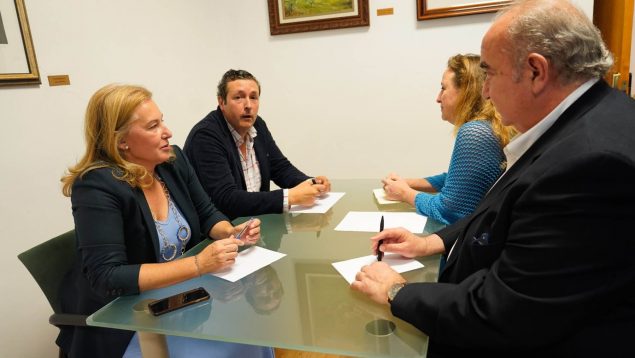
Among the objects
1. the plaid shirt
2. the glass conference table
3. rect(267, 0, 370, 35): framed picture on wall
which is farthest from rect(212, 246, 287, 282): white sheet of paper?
rect(267, 0, 370, 35): framed picture on wall

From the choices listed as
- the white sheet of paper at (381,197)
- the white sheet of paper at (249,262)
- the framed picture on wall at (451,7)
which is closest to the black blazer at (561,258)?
the white sheet of paper at (249,262)

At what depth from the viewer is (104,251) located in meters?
1.20

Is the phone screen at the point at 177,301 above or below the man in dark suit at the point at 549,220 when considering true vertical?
below

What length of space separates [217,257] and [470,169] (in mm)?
913

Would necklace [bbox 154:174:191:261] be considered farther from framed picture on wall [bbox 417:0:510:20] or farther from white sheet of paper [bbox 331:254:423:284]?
framed picture on wall [bbox 417:0:510:20]

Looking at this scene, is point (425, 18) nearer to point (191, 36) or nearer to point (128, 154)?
point (191, 36)

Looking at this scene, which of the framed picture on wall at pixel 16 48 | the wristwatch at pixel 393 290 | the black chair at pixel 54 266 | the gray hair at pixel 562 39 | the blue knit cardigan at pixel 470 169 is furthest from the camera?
the framed picture on wall at pixel 16 48

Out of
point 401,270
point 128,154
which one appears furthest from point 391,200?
point 128,154

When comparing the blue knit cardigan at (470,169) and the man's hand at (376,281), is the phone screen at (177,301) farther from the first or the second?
the blue knit cardigan at (470,169)

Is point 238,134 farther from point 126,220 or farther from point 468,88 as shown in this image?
point 468,88

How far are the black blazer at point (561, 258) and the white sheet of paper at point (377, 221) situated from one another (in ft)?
1.97

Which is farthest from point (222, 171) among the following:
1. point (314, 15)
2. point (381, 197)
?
point (314, 15)

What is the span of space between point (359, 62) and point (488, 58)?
2.21 m

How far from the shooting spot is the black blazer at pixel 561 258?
719 mm
